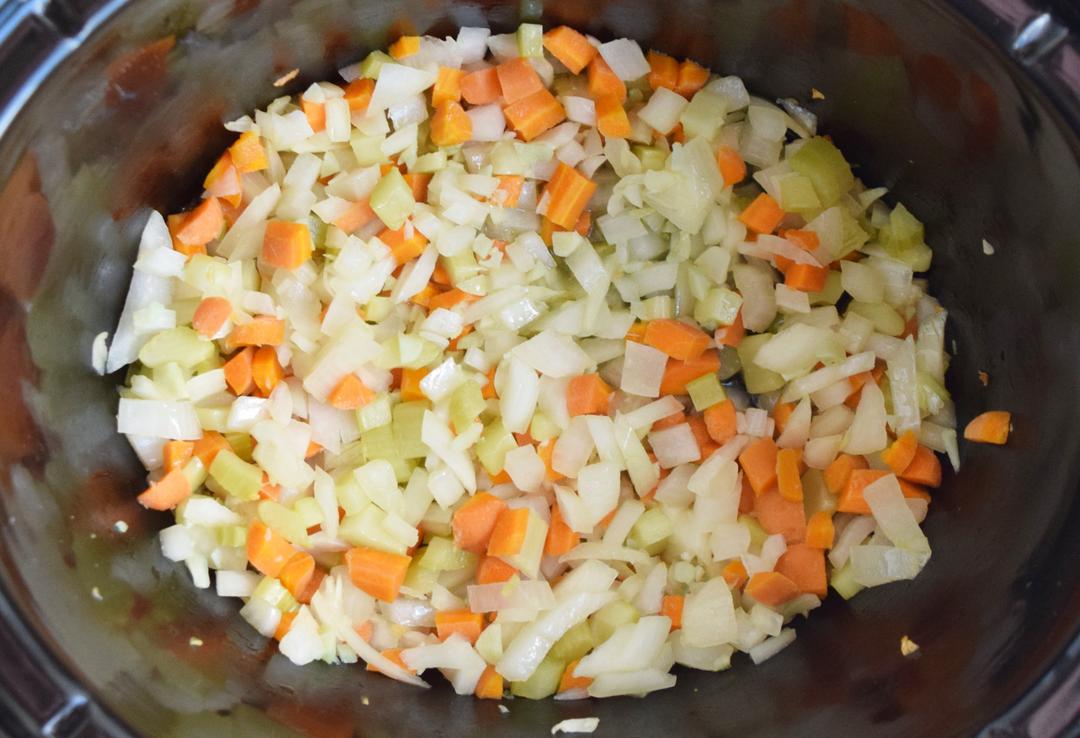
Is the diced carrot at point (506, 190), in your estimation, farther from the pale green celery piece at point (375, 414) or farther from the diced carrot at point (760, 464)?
the diced carrot at point (760, 464)

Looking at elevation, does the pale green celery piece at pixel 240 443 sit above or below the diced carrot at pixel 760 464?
above

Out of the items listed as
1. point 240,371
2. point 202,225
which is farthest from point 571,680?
point 202,225

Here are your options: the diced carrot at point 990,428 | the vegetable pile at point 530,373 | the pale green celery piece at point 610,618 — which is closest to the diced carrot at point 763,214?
the vegetable pile at point 530,373

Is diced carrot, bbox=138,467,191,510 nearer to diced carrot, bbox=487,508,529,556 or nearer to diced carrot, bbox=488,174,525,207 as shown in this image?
diced carrot, bbox=487,508,529,556

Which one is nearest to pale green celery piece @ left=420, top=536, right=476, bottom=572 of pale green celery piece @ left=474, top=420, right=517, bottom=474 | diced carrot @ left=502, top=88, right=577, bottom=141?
pale green celery piece @ left=474, top=420, right=517, bottom=474

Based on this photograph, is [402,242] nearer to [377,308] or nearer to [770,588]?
[377,308]

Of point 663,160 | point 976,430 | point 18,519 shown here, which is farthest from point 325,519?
point 976,430

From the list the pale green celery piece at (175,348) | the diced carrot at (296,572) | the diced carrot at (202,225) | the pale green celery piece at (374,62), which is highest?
the pale green celery piece at (374,62)
